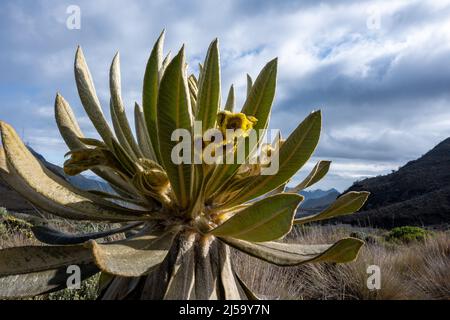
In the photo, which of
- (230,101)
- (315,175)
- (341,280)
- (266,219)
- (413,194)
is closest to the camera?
(266,219)

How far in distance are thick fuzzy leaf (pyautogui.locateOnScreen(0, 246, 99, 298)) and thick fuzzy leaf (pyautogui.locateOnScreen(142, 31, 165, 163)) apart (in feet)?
1.43

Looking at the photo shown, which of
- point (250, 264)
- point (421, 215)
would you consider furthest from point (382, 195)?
point (250, 264)

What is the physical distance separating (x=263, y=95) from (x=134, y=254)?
27.5 inches

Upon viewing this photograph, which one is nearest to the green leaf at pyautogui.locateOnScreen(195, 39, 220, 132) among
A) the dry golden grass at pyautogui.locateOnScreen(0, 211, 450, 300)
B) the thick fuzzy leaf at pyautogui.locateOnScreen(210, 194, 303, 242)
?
the thick fuzzy leaf at pyautogui.locateOnScreen(210, 194, 303, 242)

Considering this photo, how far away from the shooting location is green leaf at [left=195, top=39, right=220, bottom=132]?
1297 millimetres

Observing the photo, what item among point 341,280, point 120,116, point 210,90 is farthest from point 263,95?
point 341,280

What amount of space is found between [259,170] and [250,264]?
4229 millimetres

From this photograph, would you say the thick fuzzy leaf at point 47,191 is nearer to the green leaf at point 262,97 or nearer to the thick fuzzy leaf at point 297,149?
the green leaf at point 262,97

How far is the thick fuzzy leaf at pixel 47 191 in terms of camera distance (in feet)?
3.92

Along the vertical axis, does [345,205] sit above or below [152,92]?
below

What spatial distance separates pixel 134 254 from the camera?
1180 millimetres

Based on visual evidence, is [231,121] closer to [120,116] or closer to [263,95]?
[263,95]
